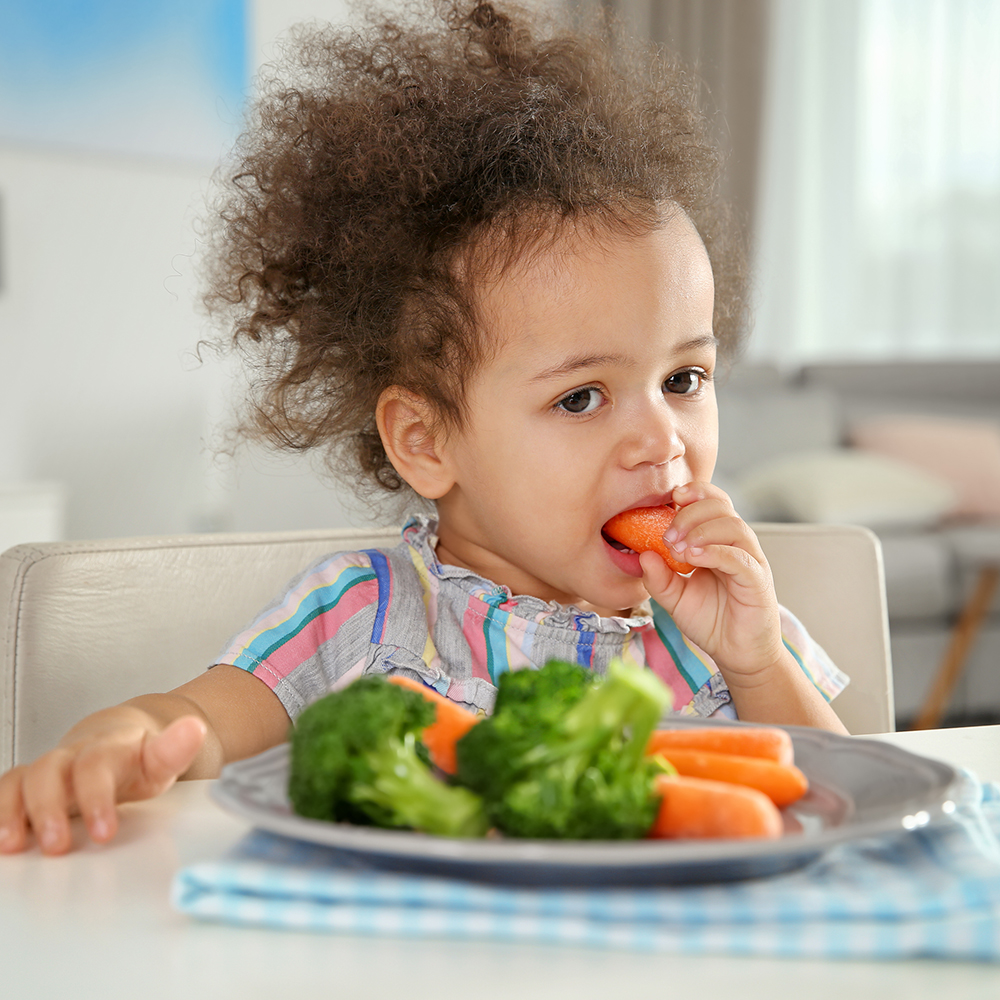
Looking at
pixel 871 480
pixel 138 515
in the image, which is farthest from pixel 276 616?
pixel 871 480

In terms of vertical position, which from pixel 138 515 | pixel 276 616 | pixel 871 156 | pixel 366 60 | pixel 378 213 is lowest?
pixel 138 515

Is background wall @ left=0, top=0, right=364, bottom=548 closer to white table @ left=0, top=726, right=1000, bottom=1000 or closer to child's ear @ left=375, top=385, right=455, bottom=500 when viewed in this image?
child's ear @ left=375, top=385, right=455, bottom=500

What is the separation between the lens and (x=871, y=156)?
4.47 metres

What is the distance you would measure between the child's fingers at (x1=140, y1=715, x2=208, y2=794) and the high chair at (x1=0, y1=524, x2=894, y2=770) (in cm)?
41

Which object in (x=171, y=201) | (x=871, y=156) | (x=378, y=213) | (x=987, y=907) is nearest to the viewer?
(x=987, y=907)

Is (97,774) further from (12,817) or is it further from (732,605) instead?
(732,605)

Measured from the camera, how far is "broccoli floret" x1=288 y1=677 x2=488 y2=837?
1.47 ft

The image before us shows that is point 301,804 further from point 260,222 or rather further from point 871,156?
point 871,156

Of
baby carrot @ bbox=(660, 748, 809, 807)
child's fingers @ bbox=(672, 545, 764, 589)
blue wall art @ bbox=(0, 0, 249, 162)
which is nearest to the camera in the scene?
baby carrot @ bbox=(660, 748, 809, 807)

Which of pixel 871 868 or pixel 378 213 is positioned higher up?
pixel 378 213

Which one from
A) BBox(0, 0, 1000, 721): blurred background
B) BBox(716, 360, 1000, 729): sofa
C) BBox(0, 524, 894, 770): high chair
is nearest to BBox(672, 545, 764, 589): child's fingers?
BBox(0, 524, 894, 770): high chair

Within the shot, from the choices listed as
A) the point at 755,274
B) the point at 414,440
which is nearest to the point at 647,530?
the point at 414,440

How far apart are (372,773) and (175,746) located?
199 mm

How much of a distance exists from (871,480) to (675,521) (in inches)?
115
